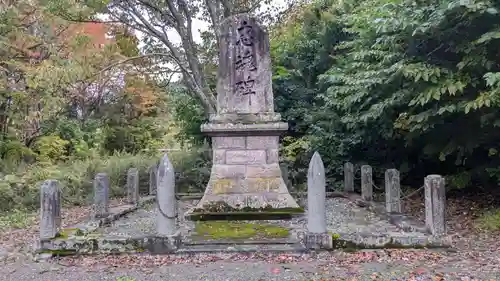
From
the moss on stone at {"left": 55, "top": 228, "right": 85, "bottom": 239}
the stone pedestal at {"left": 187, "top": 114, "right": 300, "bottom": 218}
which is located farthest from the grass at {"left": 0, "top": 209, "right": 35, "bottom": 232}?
the stone pedestal at {"left": 187, "top": 114, "right": 300, "bottom": 218}

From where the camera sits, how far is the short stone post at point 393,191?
8.32m

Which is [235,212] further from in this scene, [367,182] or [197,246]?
[367,182]

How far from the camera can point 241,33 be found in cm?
890

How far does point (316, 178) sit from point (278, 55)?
34.2 ft

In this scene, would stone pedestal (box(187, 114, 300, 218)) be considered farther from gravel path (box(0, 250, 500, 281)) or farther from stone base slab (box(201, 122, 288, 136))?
gravel path (box(0, 250, 500, 281))

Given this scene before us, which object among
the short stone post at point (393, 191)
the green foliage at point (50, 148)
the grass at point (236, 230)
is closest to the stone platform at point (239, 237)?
the grass at point (236, 230)

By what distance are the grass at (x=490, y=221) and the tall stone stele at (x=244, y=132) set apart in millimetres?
3239

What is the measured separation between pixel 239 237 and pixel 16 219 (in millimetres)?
6422

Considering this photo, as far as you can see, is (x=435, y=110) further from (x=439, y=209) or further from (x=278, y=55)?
(x=278, y=55)

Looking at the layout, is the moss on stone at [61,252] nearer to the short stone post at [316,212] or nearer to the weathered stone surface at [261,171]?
the short stone post at [316,212]

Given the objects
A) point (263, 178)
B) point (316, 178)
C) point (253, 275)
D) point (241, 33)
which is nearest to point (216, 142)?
point (263, 178)

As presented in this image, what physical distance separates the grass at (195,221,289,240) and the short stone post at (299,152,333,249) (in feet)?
2.22

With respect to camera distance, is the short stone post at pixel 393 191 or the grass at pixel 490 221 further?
the short stone post at pixel 393 191

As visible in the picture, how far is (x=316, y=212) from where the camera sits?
629cm
